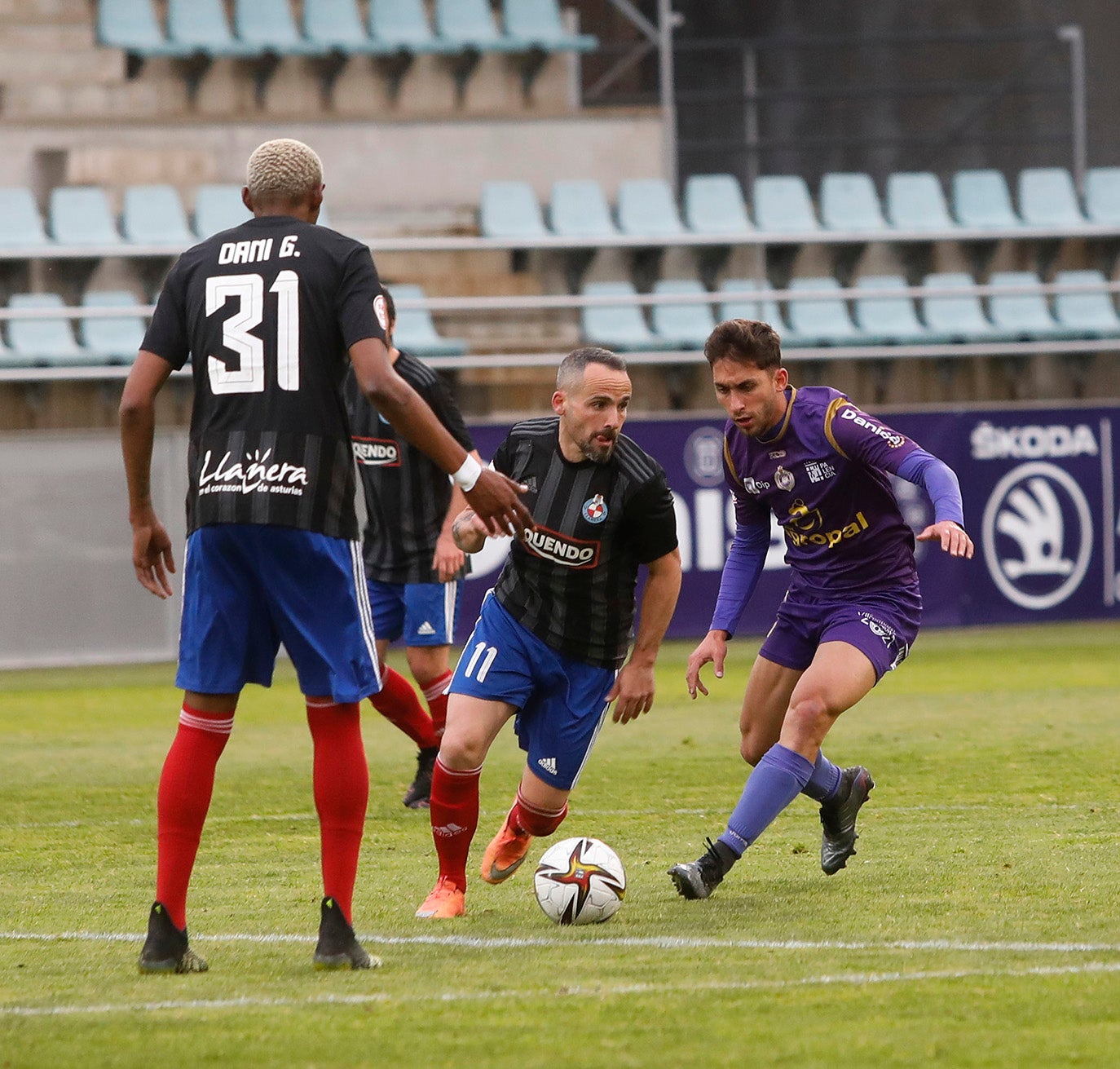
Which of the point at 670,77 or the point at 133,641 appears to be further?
the point at 670,77

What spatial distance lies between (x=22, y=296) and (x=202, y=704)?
43.6 feet

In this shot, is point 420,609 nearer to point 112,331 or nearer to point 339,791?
point 339,791

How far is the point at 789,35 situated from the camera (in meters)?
21.5

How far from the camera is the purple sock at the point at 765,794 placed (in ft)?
18.8

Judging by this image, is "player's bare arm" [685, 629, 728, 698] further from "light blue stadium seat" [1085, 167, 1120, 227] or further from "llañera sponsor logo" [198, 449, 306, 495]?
"light blue stadium seat" [1085, 167, 1120, 227]

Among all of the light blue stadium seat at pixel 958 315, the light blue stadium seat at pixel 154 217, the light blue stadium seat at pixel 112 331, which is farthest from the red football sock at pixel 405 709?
the light blue stadium seat at pixel 958 315

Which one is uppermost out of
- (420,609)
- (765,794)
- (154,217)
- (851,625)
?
(154,217)

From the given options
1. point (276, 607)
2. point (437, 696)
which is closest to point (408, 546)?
point (437, 696)

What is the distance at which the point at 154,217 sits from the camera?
18.1 metres

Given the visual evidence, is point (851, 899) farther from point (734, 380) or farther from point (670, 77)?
point (670, 77)

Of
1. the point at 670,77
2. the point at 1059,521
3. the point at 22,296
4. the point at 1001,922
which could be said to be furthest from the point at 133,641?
the point at 1001,922

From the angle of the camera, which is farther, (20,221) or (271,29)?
(271,29)

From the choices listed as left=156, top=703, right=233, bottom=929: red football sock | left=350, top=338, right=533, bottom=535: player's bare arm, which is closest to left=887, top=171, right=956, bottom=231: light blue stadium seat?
left=350, top=338, right=533, bottom=535: player's bare arm

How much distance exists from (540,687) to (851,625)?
3.39ft
